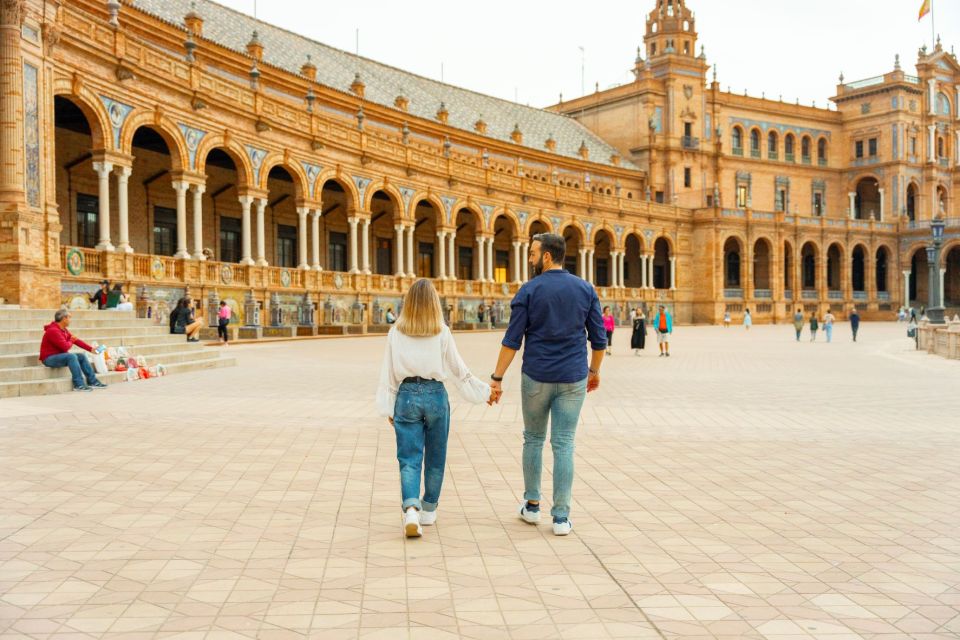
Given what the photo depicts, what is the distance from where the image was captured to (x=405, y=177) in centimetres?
3788

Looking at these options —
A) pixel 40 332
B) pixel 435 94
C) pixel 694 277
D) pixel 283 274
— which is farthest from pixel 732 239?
pixel 40 332

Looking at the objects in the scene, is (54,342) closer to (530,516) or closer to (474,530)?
(474,530)

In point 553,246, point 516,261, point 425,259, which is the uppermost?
point 425,259

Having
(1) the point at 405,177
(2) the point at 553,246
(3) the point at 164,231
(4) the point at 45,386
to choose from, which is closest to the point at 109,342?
(4) the point at 45,386

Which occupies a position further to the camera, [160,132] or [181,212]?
[181,212]

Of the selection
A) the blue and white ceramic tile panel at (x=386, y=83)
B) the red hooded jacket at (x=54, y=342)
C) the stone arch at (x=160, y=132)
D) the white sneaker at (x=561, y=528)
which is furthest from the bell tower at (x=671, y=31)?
the white sneaker at (x=561, y=528)

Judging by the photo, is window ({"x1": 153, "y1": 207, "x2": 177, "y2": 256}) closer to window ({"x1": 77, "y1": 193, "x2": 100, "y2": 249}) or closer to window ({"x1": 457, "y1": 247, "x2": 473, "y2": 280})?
window ({"x1": 77, "y1": 193, "x2": 100, "y2": 249})

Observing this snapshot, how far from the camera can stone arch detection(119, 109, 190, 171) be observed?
22344mm

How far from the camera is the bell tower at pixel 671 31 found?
66.9m

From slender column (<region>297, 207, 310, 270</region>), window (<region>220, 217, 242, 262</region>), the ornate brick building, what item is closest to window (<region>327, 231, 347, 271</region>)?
the ornate brick building

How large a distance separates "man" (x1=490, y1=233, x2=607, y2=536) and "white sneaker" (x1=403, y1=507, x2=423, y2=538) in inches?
32.1

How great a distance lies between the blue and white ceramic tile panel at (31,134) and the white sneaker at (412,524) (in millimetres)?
15696

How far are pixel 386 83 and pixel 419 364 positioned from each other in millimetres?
47703

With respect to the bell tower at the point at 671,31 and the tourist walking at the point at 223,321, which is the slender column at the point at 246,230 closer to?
the tourist walking at the point at 223,321
